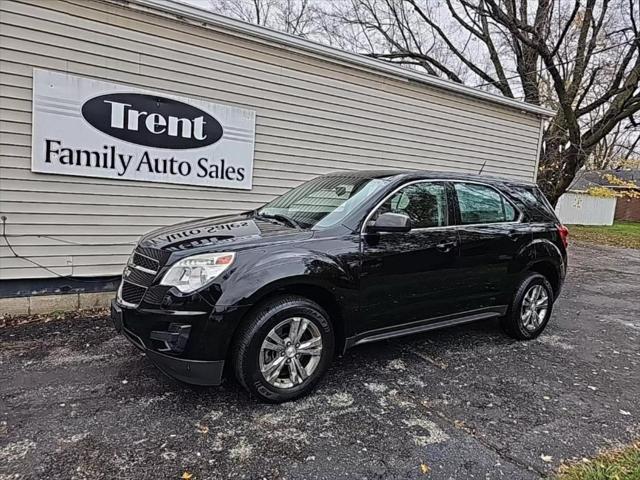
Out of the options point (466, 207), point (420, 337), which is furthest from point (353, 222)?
point (420, 337)

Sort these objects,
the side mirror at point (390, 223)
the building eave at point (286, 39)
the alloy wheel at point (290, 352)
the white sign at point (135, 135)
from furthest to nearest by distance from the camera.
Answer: the building eave at point (286, 39) → the white sign at point (135, 135) → the side mirror at point (390, 223) → the alloy wheel at point (290, 352)

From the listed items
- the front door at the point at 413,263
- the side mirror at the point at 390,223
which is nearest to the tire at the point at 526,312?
the front door at the point at 413,263

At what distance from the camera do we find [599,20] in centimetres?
1290

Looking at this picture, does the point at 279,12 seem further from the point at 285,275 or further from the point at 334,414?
the point at 334,414

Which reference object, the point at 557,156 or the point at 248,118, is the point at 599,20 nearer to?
the point at 557,156

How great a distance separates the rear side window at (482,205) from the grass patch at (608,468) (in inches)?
81.5

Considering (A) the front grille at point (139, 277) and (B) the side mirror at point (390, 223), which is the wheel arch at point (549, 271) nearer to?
(B) the side mirror at point (390, 223)

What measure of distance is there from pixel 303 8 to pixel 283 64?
16.0 m

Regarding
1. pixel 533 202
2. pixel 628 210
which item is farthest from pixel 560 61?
pixel 628 210

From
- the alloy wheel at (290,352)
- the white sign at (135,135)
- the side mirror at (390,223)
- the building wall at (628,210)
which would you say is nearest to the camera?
the alloy wheel at (290,352)

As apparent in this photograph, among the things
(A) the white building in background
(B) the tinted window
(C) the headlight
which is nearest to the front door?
(B) the tinted window

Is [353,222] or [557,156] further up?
[557,156]

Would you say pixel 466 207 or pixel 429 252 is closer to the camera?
pixel 429 252

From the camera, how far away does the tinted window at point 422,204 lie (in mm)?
3721
